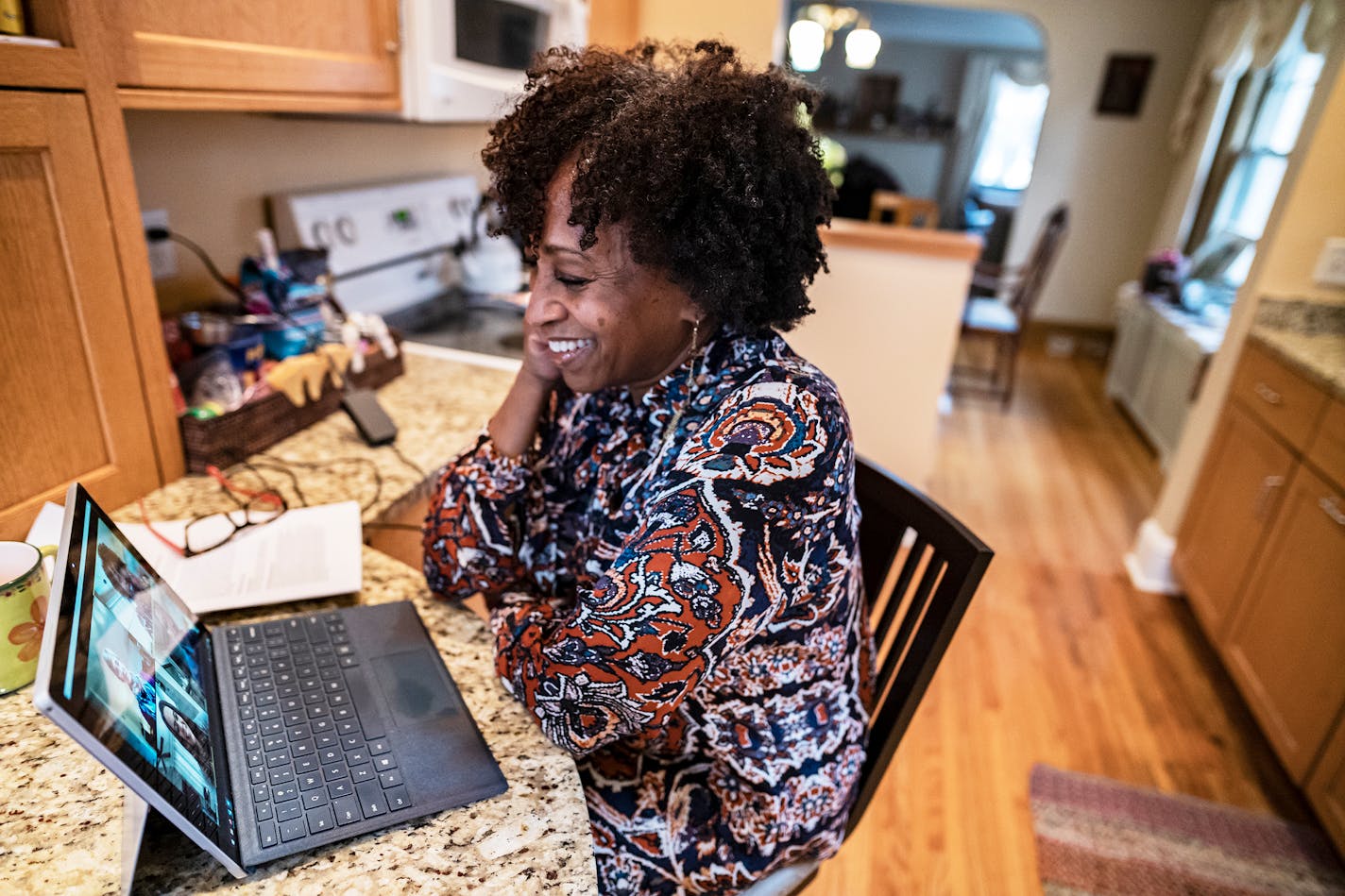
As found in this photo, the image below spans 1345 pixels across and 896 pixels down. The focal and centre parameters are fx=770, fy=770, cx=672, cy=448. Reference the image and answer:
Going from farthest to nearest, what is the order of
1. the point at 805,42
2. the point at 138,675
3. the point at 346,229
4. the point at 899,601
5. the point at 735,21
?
the point at 805,42 < the point at 735,21 < the point at 346,229 < the point at 899,601 < the point at 138,675

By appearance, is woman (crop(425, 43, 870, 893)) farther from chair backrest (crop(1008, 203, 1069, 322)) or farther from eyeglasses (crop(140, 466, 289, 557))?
chair backrest (crop(1008, 203, 1069, 322))

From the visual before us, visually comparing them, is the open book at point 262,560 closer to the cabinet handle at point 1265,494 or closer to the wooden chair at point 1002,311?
the cabinet handle at point 1265,494

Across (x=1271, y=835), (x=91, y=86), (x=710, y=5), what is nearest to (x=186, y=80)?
(x=91, y=86)

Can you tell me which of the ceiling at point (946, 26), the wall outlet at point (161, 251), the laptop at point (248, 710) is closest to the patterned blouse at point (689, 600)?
the laptop at point (248, 710)

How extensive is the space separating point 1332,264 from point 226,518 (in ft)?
9.13

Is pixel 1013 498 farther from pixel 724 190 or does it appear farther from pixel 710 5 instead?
pixel 724 190

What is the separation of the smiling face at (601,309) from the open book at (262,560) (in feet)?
1.27

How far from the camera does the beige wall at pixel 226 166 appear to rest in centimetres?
137

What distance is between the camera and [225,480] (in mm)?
1162

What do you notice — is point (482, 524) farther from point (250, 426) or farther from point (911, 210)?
point (911, 210)

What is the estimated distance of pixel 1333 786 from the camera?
1634mm

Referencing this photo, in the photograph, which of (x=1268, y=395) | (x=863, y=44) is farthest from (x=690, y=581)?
(x=863, y=44)

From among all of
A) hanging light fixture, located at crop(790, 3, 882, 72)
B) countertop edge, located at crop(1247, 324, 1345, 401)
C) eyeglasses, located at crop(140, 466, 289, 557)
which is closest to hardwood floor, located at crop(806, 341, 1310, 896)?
countertop edge, located at crop(1247, 324, 1345, 401)

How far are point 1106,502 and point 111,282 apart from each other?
350 cm
